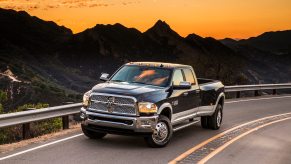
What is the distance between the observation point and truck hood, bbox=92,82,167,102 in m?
10.6

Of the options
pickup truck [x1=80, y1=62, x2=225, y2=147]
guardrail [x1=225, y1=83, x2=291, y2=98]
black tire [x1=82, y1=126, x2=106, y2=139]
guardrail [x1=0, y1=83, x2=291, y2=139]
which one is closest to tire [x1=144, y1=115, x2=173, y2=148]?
pickup truck [x1=80, y1=62, x2=225, y2=147]

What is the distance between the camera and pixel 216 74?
271 ft

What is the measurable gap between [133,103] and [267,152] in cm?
321

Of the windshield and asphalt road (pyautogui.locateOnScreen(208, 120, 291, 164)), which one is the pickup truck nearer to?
the windshield

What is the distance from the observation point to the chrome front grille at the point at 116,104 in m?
10.5

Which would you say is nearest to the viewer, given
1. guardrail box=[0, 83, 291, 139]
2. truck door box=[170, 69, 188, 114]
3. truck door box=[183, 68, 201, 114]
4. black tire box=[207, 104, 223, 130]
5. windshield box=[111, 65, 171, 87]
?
guardrail box=[0, 83, 291, 139]

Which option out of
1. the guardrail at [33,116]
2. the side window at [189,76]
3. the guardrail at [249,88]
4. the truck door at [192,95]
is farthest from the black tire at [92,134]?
the guardrail at [249,88]

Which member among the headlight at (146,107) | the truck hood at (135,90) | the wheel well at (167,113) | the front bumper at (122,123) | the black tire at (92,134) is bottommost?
the black tire at (92,134)

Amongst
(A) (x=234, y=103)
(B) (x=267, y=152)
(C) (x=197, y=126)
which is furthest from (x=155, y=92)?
(A) (x=234, y=103)

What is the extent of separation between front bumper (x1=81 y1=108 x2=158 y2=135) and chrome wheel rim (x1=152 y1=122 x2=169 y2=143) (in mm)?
233

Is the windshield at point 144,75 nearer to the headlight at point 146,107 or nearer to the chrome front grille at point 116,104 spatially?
the headlight at point 146,107

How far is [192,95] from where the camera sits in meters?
12.6

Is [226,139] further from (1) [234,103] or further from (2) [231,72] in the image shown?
(2) [231,72]

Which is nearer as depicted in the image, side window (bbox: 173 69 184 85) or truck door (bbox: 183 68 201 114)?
side window (bbox: 173 69 184 85)
